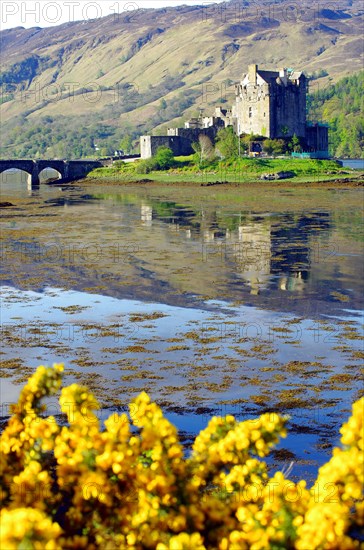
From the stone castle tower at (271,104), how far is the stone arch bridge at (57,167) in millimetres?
24920

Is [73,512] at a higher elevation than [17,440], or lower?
lower

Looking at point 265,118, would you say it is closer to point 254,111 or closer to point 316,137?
point 254,111

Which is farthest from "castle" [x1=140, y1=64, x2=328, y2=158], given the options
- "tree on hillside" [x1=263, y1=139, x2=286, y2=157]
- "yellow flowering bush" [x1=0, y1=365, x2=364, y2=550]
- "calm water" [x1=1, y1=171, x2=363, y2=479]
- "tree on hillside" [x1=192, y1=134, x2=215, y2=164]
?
"yellow flowering bush" [x1=0, y1=365, x2=364, y2=550]

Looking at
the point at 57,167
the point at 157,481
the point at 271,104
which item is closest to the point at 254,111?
the point at 271,104

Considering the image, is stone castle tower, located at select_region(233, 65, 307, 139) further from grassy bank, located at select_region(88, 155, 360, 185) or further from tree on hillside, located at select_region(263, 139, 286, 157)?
grassy bank, located at select_region(88, 155, 360, 185)

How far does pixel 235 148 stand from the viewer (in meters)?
109

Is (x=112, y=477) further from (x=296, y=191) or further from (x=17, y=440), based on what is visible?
(x=296, y=191)

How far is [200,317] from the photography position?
2450 cm

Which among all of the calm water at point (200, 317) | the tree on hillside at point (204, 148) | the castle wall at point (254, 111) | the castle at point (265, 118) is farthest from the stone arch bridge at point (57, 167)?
the calm water at point (200, 317)

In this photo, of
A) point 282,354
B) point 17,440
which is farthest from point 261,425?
point 282,354

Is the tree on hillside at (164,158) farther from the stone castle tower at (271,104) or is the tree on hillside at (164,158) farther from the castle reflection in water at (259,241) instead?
the castle reflection in water at (259,241)

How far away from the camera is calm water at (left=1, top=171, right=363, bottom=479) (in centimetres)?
1675

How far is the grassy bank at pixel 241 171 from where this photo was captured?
327ft

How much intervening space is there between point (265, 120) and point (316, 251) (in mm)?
78992
